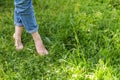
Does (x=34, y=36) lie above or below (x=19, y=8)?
below

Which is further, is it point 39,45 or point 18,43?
point 18,43

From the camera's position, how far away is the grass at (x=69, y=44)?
2967 millimetres

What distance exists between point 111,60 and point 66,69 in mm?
454

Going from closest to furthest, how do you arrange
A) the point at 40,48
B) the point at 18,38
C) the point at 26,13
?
the point at 26,13 → the point at 40,48 → the point at 18,38

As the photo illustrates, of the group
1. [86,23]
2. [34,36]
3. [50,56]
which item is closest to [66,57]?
[50,56]

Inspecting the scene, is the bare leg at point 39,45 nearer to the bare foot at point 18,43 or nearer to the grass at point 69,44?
the grass at point 69,44

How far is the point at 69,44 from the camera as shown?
11.0 ft

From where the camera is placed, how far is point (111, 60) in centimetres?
306

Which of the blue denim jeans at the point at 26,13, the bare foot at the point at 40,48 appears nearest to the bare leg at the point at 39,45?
the bare foot at the point at 40,48

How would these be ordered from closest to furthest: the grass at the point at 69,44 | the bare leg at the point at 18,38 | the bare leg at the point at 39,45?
the grass at the point at 69,44
the bare leg at the point at 39,45
the bare leg at the point at 18,38

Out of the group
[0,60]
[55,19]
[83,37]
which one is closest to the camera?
[0,60]

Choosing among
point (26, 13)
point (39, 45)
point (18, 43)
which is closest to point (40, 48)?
point (39, 45)

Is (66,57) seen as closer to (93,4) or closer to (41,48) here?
(41,48)

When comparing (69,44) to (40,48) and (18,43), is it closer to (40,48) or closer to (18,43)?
(40,48)
